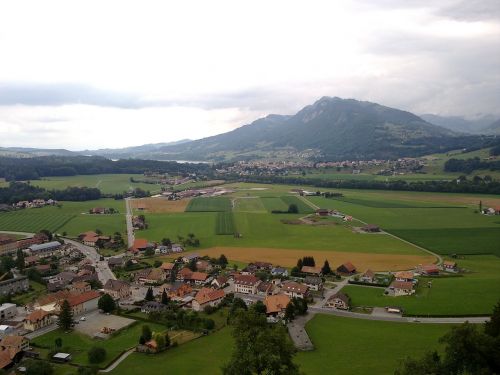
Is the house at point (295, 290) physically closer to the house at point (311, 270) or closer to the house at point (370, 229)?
the house at point (311, 270)

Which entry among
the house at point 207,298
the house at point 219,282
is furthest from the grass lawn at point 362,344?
the house at point 219,282

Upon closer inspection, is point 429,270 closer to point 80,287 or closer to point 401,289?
point 401,289

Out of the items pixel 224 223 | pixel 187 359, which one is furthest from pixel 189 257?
pixel 187 359

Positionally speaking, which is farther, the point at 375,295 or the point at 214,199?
the point at 214,199

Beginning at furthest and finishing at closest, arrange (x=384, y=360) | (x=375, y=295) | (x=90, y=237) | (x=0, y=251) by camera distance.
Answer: (x=90, y=237) < (x=0, y=251) < (x=375, y=295) < (x=384, y=360)

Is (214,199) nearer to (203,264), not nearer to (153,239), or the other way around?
(153,239)

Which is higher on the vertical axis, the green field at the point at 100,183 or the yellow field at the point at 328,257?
the green field at the point at 100,183

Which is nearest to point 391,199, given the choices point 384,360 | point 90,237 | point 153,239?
point 153,239
